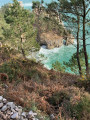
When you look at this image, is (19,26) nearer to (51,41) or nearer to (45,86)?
(45,86)

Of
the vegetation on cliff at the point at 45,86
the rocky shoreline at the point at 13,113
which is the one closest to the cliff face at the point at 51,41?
the vegetation on cliff at the point at 45,86

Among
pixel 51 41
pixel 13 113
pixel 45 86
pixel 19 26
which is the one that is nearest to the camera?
pixel 13 113

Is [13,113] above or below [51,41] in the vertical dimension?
above

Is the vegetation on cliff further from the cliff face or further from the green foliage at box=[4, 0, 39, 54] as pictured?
the cliff face

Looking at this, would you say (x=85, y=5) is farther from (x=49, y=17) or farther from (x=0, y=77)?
(x=0, y=77)

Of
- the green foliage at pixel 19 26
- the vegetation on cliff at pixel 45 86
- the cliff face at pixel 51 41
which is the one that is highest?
the green foliage at pixel 19 26

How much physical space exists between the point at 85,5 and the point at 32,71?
5.56 meters

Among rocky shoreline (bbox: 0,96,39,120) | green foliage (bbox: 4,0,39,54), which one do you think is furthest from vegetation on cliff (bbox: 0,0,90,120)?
rocky shoreline (bbox: 0,96,39,120)

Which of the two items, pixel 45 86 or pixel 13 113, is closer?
pixel 13 113

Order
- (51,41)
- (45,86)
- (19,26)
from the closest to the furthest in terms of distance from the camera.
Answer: (45,86) → (19,26) → (51,41)

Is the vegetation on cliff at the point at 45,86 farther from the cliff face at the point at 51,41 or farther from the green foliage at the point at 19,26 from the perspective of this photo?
the cliff face at the point at 51,41

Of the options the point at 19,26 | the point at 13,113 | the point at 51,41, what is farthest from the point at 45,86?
the point at 51,41

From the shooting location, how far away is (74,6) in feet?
27.0

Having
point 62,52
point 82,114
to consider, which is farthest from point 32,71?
point 62,52
